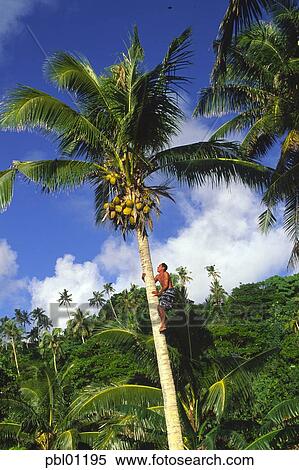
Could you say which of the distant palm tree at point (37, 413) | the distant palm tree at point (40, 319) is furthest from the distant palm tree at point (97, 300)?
the distant palm tree at point (37, 413)

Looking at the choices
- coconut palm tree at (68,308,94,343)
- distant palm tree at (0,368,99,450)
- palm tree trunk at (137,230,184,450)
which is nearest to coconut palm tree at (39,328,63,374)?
coconut palm tree at (68,308,94,343)

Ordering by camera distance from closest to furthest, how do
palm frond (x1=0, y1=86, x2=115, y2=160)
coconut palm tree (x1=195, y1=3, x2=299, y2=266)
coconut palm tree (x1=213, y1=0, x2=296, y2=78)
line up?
coconut palm tree (x1=213, y1=0, x2=296, y2=78) < palm frond (x1=0, y1=86, x2=115, y2=160) < coconut palm tree (x1=195, y1=3, x2=299, y2=266)

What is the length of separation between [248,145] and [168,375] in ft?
30.6

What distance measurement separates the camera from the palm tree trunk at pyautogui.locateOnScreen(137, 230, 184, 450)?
8422 mm

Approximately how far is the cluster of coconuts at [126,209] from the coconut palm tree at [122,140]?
2 centimetres

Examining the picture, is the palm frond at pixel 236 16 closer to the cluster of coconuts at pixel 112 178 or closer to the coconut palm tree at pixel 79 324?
the cluster of coconuts at pixel 112 178

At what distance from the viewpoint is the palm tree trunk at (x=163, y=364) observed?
27.6 feet

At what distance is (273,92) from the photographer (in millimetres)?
14453

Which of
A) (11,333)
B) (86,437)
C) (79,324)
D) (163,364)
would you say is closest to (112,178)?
(163,364)

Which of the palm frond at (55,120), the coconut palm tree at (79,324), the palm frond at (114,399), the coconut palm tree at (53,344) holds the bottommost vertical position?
the palm frond at (114,399)

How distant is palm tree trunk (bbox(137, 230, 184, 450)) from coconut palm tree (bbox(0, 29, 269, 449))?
0.03 metres

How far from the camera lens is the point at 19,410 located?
19172mm

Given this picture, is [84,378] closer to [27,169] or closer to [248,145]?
[248,145]

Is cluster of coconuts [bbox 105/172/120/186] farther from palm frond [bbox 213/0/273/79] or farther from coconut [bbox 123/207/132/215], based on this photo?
palm frond [bbox 213/0/273/79]
